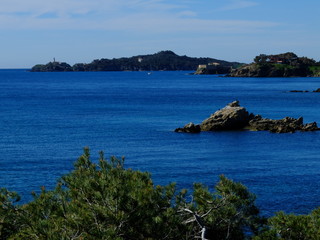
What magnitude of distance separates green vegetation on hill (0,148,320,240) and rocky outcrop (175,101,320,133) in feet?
198

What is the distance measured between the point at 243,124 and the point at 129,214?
70.0m

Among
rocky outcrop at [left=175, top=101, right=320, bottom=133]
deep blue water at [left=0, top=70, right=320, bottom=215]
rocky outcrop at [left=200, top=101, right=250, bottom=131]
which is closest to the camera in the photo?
deep blue water at [left=0, top=70, right=320, bottom=215]

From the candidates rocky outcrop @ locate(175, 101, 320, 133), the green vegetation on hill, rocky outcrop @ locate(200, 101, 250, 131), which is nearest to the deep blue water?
rocky outcrop @ locate(175, 101, 320, 133)

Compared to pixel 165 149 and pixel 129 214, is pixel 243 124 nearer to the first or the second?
pixel 165 149

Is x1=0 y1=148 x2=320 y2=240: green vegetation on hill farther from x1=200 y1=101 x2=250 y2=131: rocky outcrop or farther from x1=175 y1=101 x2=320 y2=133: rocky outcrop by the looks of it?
x1=200 y1=101 x2=250 y2=131: rocky outcrop

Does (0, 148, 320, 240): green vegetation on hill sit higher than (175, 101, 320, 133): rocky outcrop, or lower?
higher

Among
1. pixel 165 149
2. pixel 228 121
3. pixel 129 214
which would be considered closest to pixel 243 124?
pixel 228 121

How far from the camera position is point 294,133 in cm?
7988

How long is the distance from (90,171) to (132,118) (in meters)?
81.6

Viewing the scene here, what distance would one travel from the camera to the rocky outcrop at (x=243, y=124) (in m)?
80.9

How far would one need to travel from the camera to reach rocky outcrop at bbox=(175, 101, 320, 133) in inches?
3187

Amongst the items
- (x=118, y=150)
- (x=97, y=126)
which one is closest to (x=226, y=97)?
(x=97, y=126)

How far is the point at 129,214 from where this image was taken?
16797 mm

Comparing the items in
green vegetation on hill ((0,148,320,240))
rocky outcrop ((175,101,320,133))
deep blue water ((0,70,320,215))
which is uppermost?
green vegetation on hill ((0,148,320,240))
